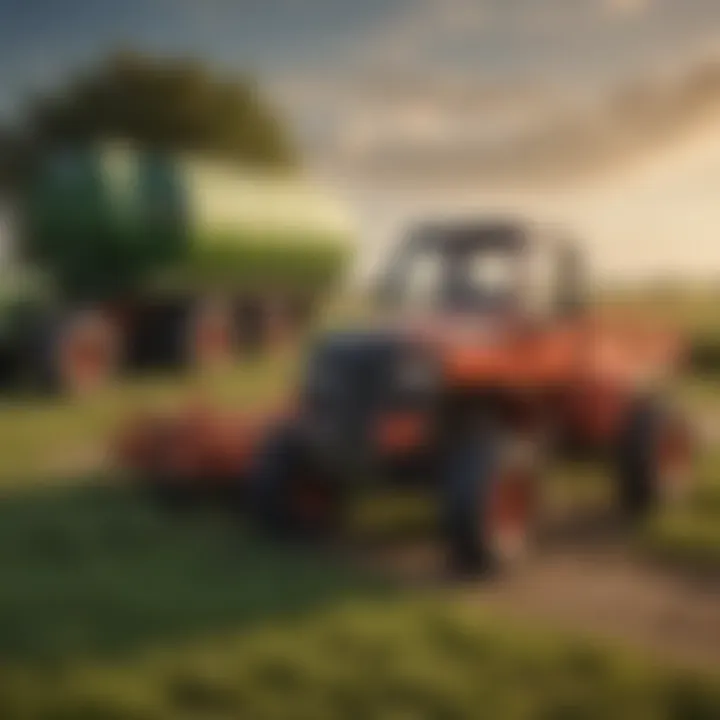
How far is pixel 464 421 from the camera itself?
2184mm

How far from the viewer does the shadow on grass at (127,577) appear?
1.76 m

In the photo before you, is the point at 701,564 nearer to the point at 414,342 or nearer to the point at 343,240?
the point at 414,342

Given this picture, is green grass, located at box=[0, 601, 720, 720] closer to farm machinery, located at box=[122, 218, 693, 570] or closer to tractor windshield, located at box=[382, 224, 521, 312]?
farm machinery, located at box=[122, 218, 693, 570]

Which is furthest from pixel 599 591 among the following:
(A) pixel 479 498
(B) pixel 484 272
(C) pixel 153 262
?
(C) pixel 153 262

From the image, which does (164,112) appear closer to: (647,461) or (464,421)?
(464,421)

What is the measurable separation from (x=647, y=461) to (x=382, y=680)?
0.82 m

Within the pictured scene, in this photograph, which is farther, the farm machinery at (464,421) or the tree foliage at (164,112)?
the farm machinery at (464,421)

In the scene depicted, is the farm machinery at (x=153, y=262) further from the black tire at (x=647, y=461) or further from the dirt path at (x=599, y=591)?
the black tire at (x=647, y=461)

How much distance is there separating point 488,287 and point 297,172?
0.42m

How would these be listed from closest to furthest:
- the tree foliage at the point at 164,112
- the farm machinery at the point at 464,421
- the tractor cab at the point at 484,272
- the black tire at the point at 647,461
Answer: the tree foliage at the point at 164,112, the tractor cab at the point at 484,272, the farm machinery at the point at 464,421, the black tire at the point at 647,461

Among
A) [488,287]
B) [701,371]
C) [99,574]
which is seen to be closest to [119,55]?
[488,287]

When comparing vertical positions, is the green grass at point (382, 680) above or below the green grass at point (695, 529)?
below

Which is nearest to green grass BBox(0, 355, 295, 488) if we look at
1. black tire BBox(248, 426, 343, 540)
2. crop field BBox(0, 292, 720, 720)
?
crop field BBox(0, 292, 720, 720)

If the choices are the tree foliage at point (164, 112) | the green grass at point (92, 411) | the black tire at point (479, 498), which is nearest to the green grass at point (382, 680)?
the black tire at point (479, 498)
